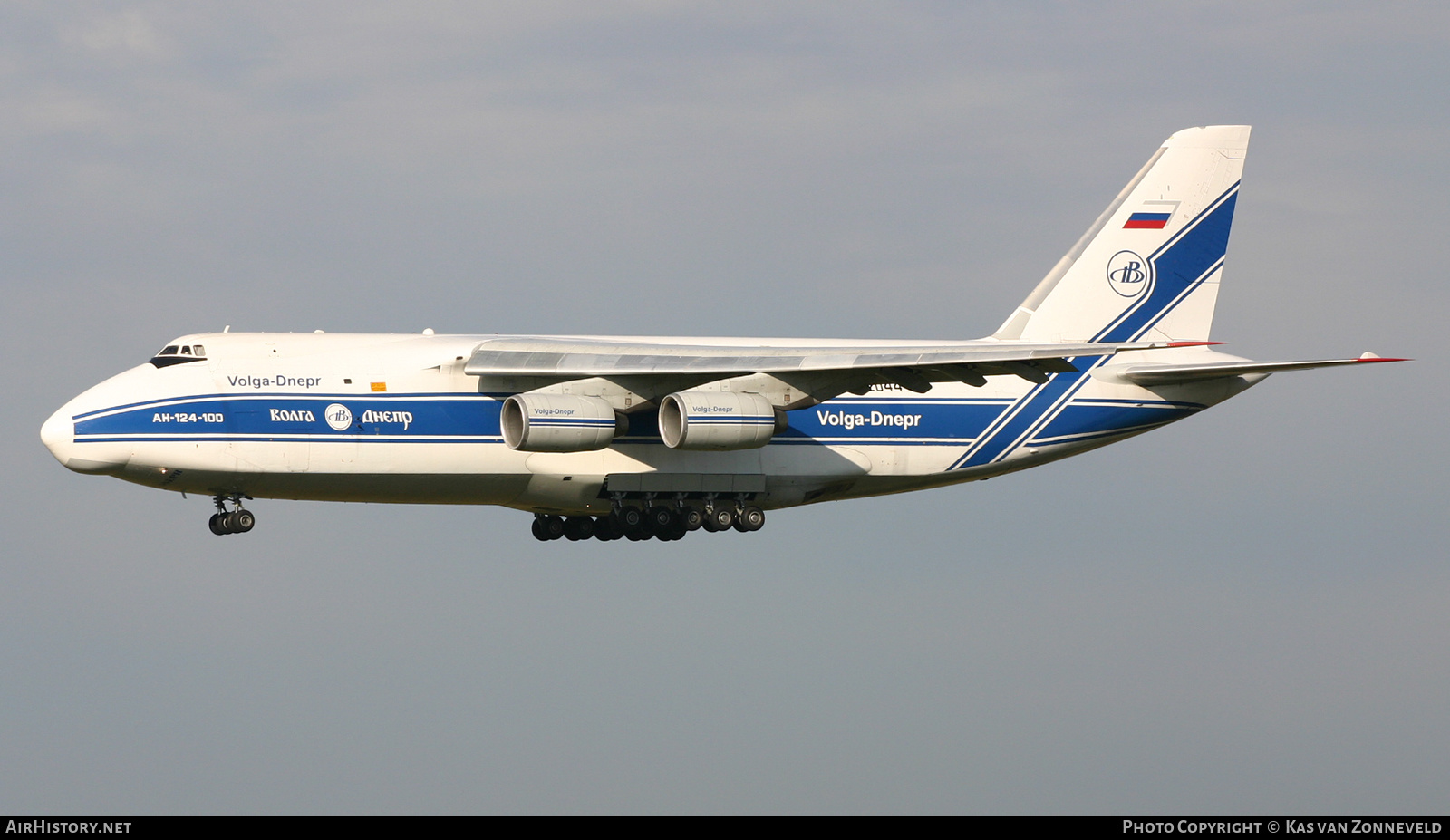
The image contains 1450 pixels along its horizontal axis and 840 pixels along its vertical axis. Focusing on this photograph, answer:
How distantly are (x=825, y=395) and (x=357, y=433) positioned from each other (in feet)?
18.8

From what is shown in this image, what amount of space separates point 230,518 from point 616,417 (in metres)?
4.81

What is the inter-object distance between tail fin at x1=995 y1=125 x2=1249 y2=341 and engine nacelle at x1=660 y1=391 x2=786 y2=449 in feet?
18.9

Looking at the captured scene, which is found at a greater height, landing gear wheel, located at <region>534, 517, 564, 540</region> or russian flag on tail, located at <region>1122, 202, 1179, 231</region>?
russian flag on tail, located at <region>1122, 202, 1179, 231</region>

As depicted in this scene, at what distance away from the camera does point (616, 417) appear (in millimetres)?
23781

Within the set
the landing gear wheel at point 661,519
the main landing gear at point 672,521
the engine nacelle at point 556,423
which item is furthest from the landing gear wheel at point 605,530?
the engine nacelle at point 556,423

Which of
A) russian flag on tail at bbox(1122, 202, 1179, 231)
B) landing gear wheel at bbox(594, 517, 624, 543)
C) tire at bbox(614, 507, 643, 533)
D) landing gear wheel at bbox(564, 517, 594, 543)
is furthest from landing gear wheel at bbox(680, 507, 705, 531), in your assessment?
russian flag on tail at bbox(1122, 202, 1179, 231)

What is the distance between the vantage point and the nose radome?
72.6 feet

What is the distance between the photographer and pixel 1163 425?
90.5ft

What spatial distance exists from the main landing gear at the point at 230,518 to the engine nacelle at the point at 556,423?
325 cm

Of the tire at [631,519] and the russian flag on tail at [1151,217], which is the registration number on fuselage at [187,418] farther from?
the russian flag on tail at [1151,217]

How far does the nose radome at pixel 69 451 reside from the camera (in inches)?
871

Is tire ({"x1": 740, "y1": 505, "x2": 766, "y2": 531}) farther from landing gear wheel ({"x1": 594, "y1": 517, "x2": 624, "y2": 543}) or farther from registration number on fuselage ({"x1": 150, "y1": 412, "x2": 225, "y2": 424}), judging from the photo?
registration number on fuselage ({"x1": 150, "y1": 412, "x2": 225, "y2": 424})

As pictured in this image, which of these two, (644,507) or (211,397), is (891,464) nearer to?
(644,507)

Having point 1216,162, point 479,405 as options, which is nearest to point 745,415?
point 479,405
